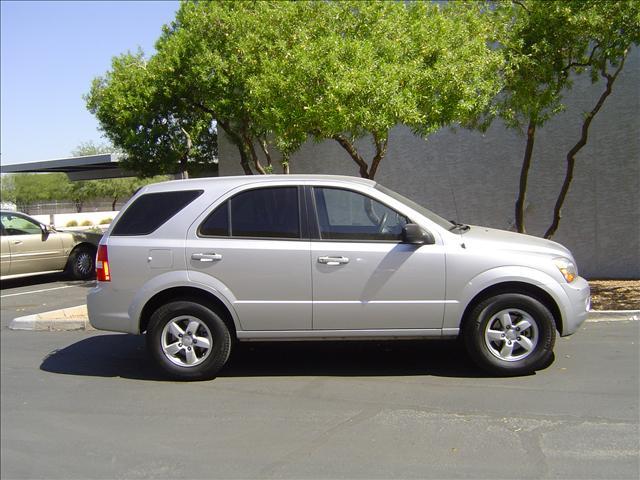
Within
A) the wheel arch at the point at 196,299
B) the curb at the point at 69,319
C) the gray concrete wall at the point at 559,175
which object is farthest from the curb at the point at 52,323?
the gray concrete wall at the point at 559,175

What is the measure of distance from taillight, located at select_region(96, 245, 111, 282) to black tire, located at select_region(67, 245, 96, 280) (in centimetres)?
817

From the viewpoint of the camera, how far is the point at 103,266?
622cm

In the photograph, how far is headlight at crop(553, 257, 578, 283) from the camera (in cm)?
598

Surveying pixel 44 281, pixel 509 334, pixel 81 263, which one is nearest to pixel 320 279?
pixel 509 334

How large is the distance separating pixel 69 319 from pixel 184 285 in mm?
3482

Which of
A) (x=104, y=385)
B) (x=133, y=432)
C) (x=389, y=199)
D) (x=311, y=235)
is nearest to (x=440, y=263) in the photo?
(x=389, y=199)

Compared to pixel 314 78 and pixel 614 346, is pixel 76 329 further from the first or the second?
pixel 614 346

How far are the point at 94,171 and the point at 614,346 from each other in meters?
21.5

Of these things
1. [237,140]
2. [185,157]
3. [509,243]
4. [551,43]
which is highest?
[551,43]

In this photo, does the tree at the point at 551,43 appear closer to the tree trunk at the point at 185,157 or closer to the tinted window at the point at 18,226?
the tree trunk at the point at 185,157

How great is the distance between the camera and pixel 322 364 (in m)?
6.68

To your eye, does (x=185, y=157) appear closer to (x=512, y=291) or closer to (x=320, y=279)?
(x=320, y=279)

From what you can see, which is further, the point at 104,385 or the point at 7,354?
the point at 7,354

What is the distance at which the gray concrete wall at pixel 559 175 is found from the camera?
1130cm
